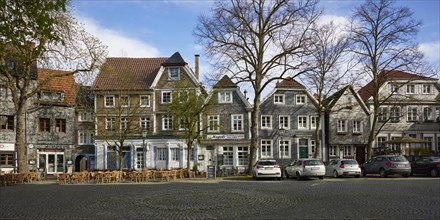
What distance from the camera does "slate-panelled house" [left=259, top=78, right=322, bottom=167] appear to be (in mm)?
46156

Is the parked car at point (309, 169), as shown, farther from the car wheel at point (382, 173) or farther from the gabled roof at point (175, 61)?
the gabled roof at point (175, 61)

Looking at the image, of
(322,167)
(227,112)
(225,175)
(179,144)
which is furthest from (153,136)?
Answer: (322,167)

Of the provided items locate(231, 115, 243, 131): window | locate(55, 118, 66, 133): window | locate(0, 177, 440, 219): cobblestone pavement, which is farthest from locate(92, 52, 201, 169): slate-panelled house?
locate(0, 177, 440, 219): cobblestone pavement

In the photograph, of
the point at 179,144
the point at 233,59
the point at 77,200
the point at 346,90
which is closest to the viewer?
the point at 77,200

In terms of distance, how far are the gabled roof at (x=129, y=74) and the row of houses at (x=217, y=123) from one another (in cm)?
12

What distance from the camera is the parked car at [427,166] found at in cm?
3105

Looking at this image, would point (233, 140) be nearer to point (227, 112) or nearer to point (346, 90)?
point (227, 112)

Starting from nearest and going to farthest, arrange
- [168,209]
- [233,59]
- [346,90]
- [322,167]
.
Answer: [168,209] → [322,167] → [233,59] → [346,90]

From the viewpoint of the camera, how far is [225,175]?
36.3m

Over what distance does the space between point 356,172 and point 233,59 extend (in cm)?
1277

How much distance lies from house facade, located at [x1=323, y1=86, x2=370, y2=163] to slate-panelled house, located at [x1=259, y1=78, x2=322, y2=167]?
70.6 inches

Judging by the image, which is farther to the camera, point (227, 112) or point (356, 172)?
point (227, 112)

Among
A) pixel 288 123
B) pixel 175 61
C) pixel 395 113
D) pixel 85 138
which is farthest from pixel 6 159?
pixel 395 113

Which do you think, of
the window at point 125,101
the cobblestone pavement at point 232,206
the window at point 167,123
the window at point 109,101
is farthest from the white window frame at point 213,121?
the cobblestone pavement at point 232,206
